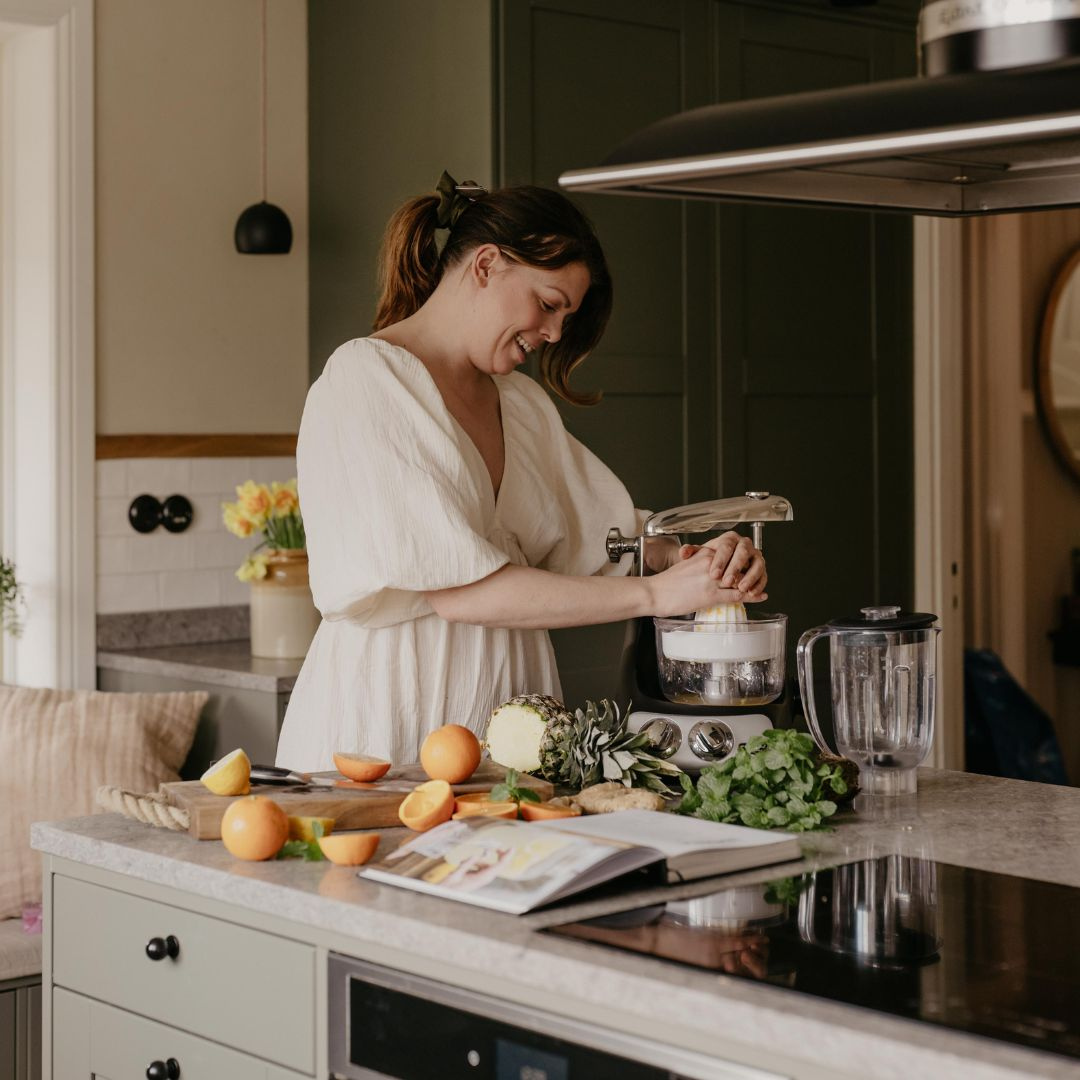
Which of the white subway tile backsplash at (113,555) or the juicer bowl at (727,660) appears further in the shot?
the white subway tile backsplash at (113,555)

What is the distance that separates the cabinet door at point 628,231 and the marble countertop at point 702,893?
175 cm

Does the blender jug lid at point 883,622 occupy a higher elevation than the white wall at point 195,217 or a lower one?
lower

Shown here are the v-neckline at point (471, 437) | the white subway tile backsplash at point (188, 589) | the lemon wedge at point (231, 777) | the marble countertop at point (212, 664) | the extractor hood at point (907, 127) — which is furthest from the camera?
the white subway tile backsplash at point (188, 589)

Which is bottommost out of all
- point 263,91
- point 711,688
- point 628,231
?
point 711,688

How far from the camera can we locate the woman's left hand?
86.0 inches

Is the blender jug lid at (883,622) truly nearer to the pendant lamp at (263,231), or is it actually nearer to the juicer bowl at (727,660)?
the juicer bowl at (727,660)

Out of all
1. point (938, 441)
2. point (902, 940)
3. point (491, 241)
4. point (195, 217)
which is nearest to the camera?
point (902, 940)

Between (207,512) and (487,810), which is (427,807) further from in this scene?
(207,512)

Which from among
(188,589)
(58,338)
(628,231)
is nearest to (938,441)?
(628,231)

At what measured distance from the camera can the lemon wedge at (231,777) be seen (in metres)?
1.84

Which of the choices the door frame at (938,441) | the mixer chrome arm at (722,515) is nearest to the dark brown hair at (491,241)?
the mixer chrome arm at (722,515)

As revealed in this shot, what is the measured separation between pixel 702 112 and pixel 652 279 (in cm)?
226

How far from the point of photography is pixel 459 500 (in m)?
2.25

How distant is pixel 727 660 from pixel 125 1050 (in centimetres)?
86
